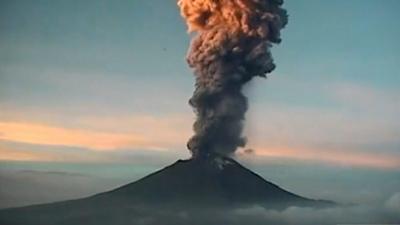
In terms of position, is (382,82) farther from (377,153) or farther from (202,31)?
(202,31)

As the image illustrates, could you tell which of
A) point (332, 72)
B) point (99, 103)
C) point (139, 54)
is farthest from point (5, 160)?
point (332, 72)

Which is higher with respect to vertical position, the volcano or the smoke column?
the smoke column

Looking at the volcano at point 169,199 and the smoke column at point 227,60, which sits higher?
the smoke column at point 227,60

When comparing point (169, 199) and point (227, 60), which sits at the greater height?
point (227, 60)
